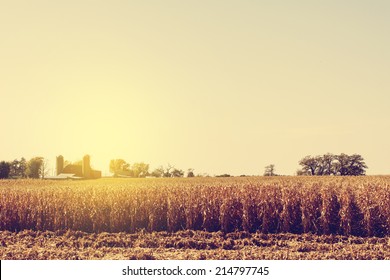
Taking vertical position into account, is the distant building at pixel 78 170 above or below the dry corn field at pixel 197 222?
above

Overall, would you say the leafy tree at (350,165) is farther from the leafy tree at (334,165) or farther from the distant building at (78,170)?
the distant building at (78,170)

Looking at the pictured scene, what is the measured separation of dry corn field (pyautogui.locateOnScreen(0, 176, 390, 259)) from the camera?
1744 cm

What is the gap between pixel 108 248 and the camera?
17547 mm

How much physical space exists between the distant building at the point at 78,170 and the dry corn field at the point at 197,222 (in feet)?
284

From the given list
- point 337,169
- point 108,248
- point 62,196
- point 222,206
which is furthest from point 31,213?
point 337,169

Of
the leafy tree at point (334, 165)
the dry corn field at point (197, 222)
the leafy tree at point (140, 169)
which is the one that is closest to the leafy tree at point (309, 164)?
the leafy tree at point (334, 165)

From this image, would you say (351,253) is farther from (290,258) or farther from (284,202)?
(284,202)

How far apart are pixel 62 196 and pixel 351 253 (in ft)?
43.3

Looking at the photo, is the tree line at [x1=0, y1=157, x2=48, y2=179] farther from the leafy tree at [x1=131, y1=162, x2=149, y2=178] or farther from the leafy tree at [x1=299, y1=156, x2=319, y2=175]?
the leafy tree at [x1=299, y1=156, x2=319, y2=175]

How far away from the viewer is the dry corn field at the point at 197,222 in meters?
17.4

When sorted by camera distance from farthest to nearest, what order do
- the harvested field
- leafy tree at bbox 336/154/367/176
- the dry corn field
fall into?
leafy tree at bbox 336/154/367/176 → the dry corn field → the harvested field

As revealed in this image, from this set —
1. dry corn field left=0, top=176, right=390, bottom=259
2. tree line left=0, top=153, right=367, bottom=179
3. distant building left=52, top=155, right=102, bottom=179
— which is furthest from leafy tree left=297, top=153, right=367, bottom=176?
dry corn field left=0, top=176, right=390, bottom=259

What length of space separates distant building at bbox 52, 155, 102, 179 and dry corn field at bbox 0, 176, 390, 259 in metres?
86.5

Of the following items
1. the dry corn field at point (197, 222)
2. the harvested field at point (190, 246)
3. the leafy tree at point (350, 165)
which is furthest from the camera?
the leafy tree at point (350, 165)
